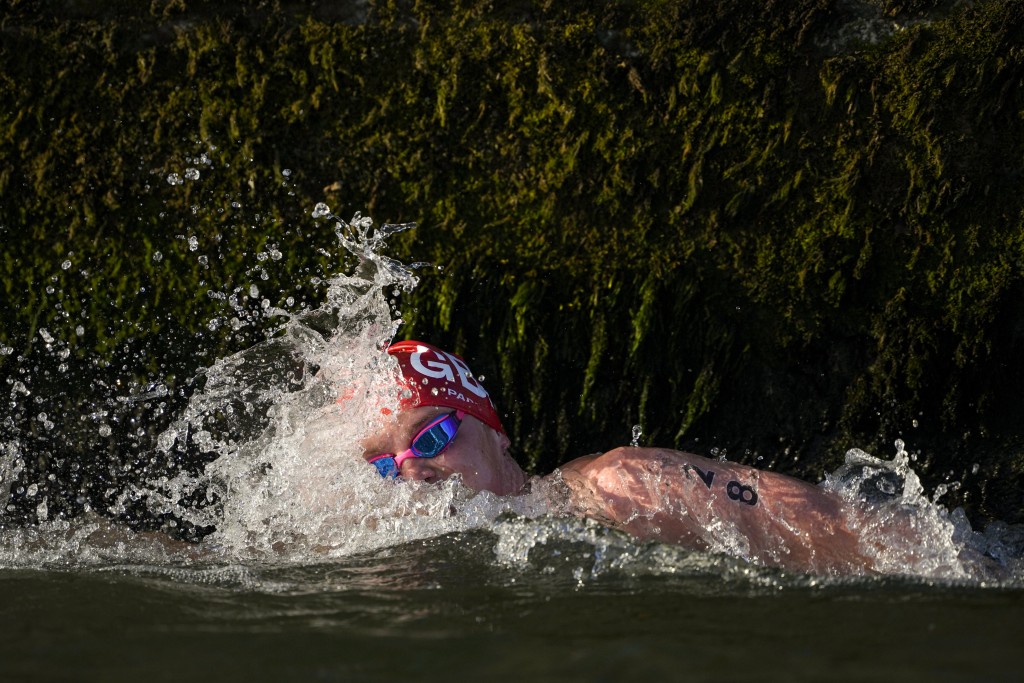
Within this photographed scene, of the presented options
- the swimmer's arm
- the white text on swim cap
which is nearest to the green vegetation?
the white text on swim cap

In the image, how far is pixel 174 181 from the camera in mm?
4621

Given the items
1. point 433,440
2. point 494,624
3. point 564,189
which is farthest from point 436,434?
point 494,624

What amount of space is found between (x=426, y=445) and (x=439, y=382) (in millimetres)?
242

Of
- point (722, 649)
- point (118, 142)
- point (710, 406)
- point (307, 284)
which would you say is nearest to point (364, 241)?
point (307, 284)

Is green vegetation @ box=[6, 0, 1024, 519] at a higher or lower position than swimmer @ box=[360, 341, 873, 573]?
higher

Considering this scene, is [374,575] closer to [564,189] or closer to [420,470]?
[420,470]

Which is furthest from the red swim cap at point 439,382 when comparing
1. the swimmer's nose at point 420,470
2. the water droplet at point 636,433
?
the water droplet at point 636,433

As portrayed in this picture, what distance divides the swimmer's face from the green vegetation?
0.66 meters

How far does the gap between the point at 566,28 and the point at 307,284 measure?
1560 mm

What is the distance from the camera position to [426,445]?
3902 mm

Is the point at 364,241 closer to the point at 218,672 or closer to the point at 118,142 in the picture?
the point at 118,142

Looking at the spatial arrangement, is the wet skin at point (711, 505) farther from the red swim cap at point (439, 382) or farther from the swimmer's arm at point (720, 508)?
the red swim cap at point (439, 382)

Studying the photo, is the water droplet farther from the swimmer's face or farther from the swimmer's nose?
the swimmer's nose

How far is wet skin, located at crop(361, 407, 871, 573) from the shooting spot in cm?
333
